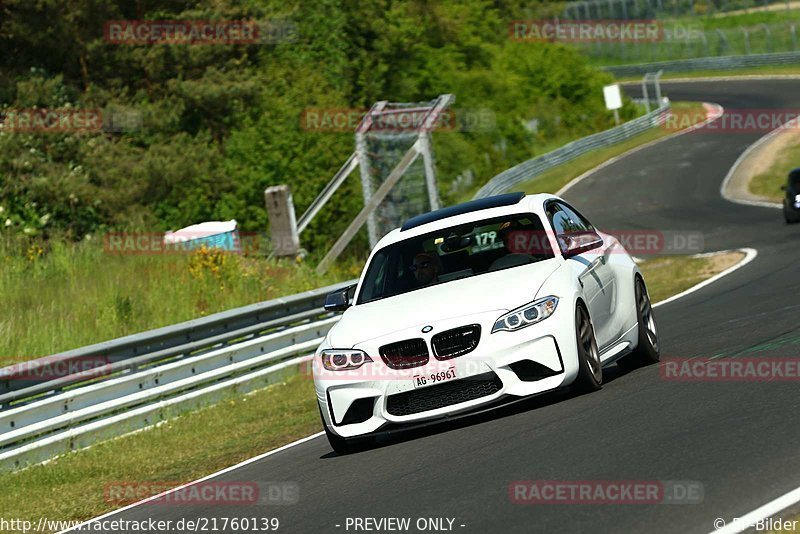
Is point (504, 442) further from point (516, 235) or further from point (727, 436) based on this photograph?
point (516, 235)

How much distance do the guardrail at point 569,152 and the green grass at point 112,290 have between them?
88.6 ft

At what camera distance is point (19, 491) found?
11.4 m

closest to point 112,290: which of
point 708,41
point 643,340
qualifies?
point 643,340

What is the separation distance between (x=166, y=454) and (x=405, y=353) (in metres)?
3.83

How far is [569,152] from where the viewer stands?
6431 centimetres

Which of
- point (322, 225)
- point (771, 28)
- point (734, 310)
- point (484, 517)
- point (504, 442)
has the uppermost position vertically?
point (484, 517)

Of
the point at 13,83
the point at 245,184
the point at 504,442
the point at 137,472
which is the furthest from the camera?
the point at 245,184

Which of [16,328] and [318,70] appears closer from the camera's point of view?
[16,328]

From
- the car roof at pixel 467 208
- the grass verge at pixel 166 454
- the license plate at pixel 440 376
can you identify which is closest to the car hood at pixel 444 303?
the license plate at pixel 440 376

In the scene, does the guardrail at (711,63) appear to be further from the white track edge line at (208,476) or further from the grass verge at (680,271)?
the white track edge line at (208,476)

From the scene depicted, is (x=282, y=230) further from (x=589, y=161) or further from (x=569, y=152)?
(x=569, y=152)

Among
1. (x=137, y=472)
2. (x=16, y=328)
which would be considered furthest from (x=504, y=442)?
(x=16, y=328)

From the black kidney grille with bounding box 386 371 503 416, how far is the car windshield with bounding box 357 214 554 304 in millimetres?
1265

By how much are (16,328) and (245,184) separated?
22315 millimetres
